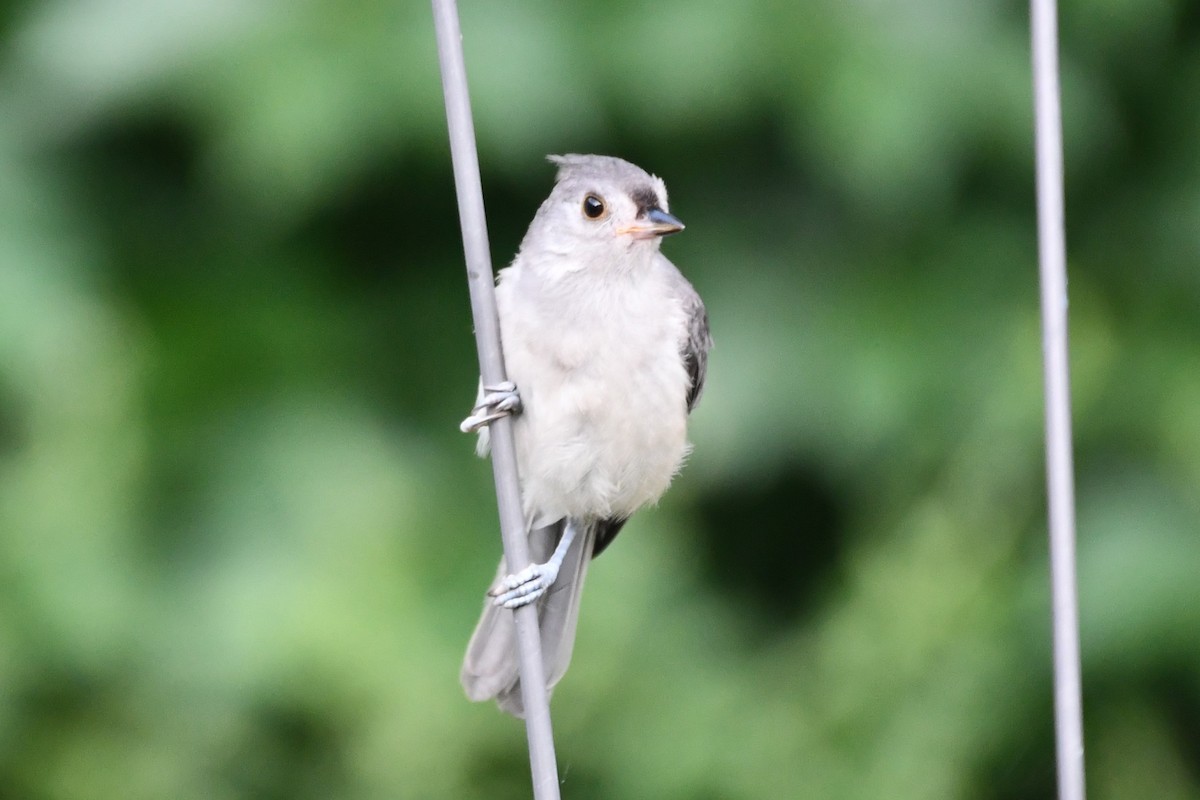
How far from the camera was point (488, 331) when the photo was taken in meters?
0.98

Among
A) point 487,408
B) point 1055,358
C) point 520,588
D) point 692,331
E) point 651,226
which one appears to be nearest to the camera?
point 1055,358

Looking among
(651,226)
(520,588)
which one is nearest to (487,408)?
(520,588)

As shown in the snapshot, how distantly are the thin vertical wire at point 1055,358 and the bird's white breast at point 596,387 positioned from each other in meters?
0.64

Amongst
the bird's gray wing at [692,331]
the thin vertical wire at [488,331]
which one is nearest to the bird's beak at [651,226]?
the bird's gray wing at [692,331]

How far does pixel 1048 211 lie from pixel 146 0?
1.51 meters

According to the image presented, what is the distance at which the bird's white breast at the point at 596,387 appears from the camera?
1.48 meters

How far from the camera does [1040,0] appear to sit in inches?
37.0

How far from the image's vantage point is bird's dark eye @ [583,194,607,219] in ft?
4.98

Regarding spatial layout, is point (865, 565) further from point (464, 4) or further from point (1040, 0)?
point (1040, 0)

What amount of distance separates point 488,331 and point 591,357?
530mm

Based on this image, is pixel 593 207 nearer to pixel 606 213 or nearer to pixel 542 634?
pixel 606 213

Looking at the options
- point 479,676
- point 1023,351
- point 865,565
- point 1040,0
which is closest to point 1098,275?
point 1023,351

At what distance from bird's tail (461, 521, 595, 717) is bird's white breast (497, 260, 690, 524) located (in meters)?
0.12

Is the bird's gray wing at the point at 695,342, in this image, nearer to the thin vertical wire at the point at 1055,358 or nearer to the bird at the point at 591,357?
the bird at the point at 591,357
